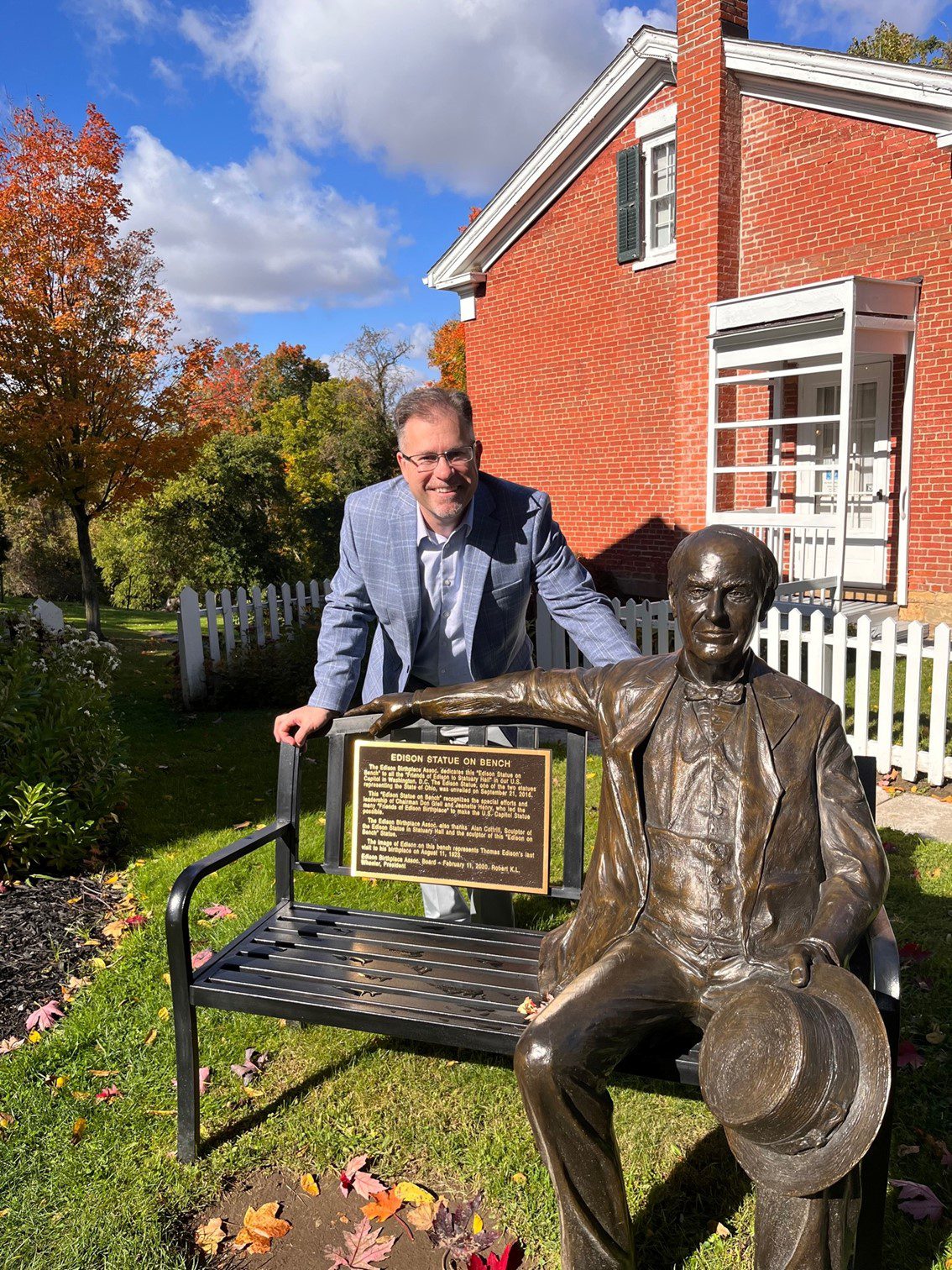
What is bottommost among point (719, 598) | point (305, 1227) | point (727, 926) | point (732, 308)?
point (305, 1227)

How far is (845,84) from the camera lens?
10570mm

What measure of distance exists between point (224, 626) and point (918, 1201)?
27.4 feet

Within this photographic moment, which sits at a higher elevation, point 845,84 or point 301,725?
point 845,84

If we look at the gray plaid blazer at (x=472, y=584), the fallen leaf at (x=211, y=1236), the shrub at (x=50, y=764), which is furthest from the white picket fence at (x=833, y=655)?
the fallen leaf at (x=211, y=1236)

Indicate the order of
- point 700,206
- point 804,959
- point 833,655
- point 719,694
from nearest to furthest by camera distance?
point 804,959, point 719,694, point 833,655, point 700,206

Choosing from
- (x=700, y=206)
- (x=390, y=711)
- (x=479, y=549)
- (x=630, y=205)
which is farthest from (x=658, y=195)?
(x=390, y=711)

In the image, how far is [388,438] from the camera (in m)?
28.6

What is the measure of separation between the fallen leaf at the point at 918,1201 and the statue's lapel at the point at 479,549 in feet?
7.54

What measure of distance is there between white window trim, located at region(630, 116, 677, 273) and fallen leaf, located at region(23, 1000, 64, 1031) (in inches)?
464

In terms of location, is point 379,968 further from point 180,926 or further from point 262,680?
point 262,680

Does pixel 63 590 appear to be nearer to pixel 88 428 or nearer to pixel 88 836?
pixel 88 428

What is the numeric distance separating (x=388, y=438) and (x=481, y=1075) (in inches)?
1036

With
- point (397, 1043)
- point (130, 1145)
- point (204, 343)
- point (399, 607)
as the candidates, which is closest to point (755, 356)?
point (204, 343)

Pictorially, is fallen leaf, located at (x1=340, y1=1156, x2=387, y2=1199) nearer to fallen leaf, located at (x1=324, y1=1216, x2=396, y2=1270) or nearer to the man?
fallen leaf, located at (x1=324, y1=1216, x2=396, y2=1270)
